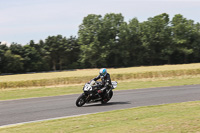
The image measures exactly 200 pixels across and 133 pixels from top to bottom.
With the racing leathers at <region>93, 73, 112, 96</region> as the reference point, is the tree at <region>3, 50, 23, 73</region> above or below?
above

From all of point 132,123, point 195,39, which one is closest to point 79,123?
point 132,123

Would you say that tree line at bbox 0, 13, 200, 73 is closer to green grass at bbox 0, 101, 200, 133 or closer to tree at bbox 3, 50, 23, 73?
tree at bbox 3, 50, 23, 73

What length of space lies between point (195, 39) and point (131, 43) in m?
18.9

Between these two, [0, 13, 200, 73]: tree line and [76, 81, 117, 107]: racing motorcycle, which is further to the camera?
[0, 13, 200, 73]: tree line

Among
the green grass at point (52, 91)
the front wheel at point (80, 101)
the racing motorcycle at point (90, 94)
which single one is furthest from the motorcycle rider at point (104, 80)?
the green grass at point (52, 91)

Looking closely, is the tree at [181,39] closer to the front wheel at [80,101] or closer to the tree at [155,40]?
the tree at [155,40]

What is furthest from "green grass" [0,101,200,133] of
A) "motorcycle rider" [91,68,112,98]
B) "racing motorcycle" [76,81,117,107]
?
"motorcycle rider" [91,68,112,98]

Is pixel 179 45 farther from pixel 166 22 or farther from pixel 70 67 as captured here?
pixel 70 67

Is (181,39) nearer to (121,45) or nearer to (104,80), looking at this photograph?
(121,45)

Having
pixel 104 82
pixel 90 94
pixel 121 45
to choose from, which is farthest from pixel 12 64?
pixel 90 94

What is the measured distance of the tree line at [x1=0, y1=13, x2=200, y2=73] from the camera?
252 feet

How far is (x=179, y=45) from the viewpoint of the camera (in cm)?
7919

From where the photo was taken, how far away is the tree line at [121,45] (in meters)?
76.9

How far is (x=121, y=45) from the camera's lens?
79.4 meters
